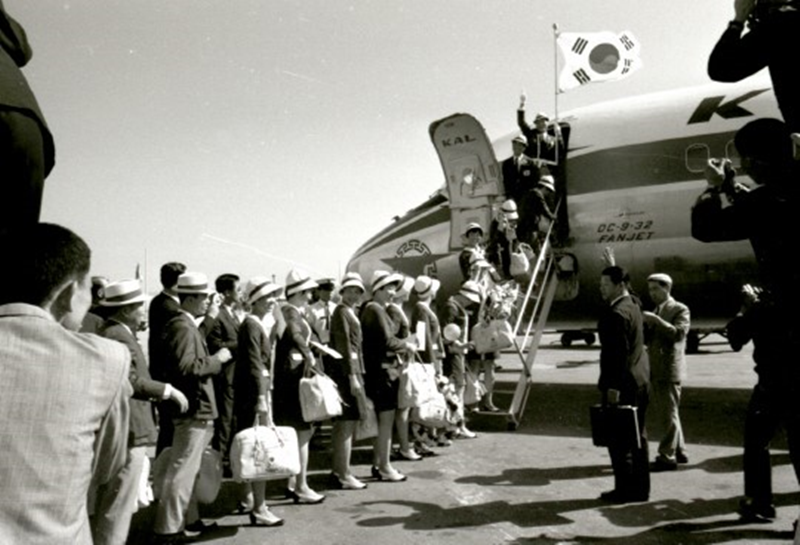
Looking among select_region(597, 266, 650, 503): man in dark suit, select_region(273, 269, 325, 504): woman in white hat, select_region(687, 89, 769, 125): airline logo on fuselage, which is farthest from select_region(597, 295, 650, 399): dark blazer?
select_region(687, 89, 769, 125): airline logo on fuselage

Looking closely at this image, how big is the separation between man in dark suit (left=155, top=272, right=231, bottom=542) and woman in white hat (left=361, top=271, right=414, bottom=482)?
2.28 metres

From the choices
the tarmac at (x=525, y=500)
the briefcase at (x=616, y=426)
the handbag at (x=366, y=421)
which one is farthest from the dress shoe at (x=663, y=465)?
Answer: the handbag at (x=366, y=421)

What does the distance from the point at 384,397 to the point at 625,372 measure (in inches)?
97.2

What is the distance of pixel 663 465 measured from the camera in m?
7.21

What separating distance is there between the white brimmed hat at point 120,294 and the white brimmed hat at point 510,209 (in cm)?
672

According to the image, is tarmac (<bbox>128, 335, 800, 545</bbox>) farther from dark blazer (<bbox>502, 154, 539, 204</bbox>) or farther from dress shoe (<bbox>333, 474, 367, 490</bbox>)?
dark blazer (<bbox>502, 154, 539, 204</bbox>)

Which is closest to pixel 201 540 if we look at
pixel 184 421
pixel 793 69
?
pixel 184 421

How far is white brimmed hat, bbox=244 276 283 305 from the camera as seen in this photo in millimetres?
6215

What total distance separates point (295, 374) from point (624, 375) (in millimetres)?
3032

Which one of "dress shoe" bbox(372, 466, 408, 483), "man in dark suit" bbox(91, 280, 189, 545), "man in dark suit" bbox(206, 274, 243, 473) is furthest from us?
"dress shoe" bbox(372, 466, 408, 483)

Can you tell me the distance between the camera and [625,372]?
20.9 feet

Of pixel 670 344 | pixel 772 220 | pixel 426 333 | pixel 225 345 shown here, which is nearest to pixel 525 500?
pixel 670 344

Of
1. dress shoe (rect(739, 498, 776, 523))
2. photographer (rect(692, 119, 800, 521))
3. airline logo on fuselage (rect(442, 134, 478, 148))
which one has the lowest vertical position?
dress shoe (rect(739, 498, 776, 523))

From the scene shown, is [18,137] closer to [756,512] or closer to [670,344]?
[756,512]
